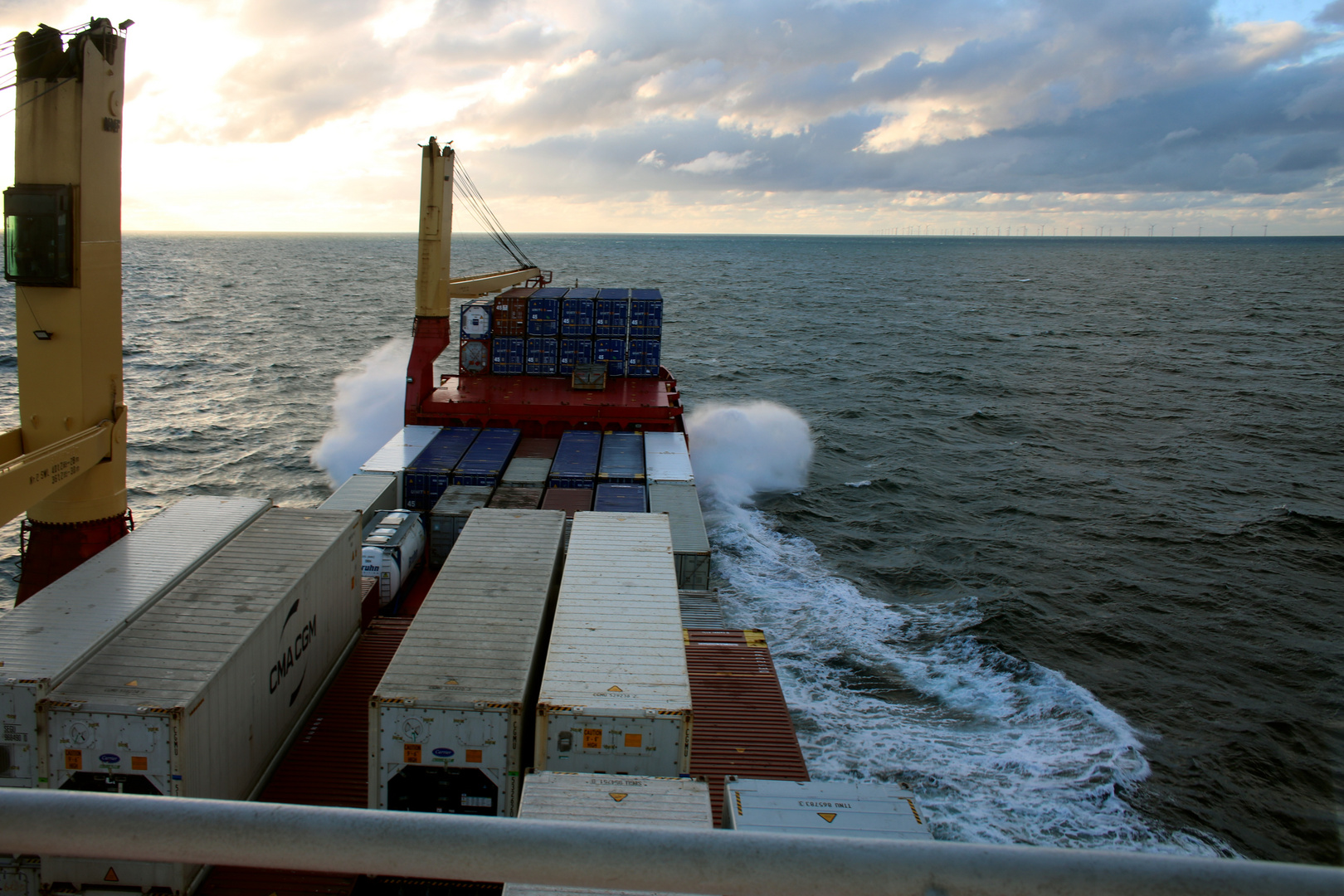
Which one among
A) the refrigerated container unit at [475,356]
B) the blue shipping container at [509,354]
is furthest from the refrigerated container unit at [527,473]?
the refrigerated container unit at [475,356]

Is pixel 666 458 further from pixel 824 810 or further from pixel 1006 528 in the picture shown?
pixel 824 810

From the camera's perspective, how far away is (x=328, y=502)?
25.6 meters

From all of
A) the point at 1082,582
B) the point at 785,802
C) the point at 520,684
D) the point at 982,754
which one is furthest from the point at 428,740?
the point at 1082,582

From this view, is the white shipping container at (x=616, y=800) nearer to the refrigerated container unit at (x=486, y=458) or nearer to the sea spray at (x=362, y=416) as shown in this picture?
the refrigerated container unit at (x=486, y=458)

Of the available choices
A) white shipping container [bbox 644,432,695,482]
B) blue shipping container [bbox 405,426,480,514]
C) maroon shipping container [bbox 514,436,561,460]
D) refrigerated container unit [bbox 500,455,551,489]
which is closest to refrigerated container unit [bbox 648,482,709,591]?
white shipping container [bbox 644,432,695,482]

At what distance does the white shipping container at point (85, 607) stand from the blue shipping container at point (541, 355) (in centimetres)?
2197

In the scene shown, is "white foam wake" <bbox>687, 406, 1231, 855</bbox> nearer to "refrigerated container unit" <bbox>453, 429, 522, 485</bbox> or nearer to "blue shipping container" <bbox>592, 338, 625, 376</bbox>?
"refrigerated container unit" <bbox>453, 429, 522, 485</bbox>

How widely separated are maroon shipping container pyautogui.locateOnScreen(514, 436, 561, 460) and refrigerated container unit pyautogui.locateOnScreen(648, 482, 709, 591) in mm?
6037

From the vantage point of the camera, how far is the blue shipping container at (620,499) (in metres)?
25.4

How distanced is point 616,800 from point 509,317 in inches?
1259

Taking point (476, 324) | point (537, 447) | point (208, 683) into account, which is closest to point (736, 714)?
point (208, 683)

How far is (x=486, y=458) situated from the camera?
29750 mm

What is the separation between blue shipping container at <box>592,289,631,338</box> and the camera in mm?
39812

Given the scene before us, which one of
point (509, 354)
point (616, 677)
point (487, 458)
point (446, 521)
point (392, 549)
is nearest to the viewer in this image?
point (616, 677)
